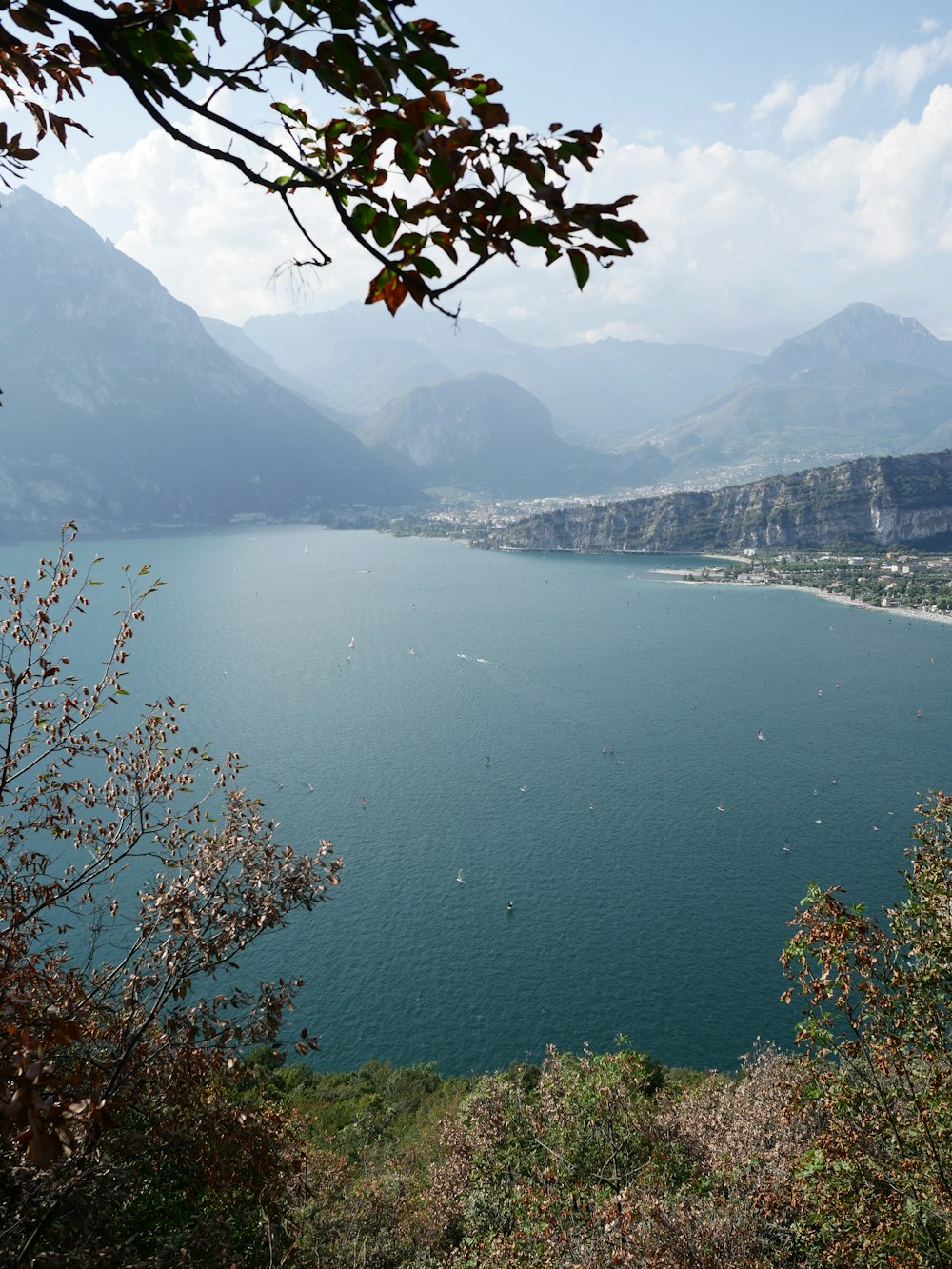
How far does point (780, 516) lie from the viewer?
145 meters

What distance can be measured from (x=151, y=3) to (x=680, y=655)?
2969 inches

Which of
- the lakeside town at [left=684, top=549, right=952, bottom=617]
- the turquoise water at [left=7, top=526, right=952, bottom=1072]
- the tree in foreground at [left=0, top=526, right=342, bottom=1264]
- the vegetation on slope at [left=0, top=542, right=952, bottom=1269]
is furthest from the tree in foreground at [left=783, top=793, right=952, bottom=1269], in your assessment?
the lakeside town at [left=684, top=549, right=952, bottom=617]

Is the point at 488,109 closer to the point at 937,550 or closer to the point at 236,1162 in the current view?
the point at 236,1162

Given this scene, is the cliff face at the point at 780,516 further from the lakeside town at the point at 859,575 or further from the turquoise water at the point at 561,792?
the turquoise water at the point at 561,792

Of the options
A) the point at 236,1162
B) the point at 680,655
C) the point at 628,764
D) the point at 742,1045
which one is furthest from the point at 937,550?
the point at 236,1162

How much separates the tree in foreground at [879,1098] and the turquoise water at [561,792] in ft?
69.5

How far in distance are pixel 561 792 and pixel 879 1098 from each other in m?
38.5

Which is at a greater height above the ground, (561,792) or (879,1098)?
(879,1098)

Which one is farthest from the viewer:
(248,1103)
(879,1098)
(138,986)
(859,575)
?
(859,575)

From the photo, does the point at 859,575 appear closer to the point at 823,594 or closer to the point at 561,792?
the point at 823,594

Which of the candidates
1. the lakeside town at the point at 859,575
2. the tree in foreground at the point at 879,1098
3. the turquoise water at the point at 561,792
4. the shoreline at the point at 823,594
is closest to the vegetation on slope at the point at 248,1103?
the tree in foreground at the point at 879,1098

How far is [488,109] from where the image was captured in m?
1.54

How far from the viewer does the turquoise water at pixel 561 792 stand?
28203 mm

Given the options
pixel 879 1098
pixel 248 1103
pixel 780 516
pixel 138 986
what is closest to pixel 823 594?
pixel 780 516
